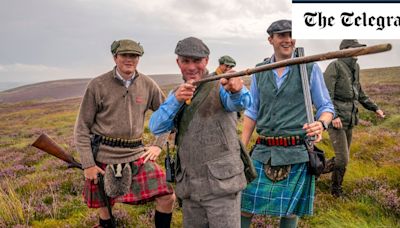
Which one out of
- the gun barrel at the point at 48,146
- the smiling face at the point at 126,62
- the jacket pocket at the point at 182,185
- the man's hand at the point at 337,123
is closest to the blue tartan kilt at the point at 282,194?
the jacket pocket at the point at 182,185

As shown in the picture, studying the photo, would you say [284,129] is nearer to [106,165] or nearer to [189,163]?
[189,163]

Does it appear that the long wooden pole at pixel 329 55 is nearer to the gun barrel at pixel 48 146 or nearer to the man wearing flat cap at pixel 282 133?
the man wearing flat cap at pixel 282 133

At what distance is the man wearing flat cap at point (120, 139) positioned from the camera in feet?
17.7

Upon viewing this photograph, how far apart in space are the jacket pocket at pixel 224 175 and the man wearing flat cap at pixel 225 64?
872 millimetres

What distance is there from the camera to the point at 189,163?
3.86 metres

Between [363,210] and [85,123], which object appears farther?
[363,210]

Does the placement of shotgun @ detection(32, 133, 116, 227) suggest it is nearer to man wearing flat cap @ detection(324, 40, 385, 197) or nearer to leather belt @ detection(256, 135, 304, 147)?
leather belt @ detection(256, 135, 304, 147)

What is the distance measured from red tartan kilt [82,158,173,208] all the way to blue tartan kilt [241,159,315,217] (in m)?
1.44

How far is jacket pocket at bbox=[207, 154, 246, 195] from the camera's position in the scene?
12.1 ft

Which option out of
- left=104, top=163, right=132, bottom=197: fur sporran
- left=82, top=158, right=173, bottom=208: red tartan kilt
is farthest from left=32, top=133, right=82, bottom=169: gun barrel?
left=104, top=163, right=132, bottom=197: fur sporran

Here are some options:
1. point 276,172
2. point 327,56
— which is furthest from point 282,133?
point 327,56

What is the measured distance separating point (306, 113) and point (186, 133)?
1.47 meters

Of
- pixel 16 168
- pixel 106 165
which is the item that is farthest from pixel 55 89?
pixel 106 165

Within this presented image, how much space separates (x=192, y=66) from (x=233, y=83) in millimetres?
532
